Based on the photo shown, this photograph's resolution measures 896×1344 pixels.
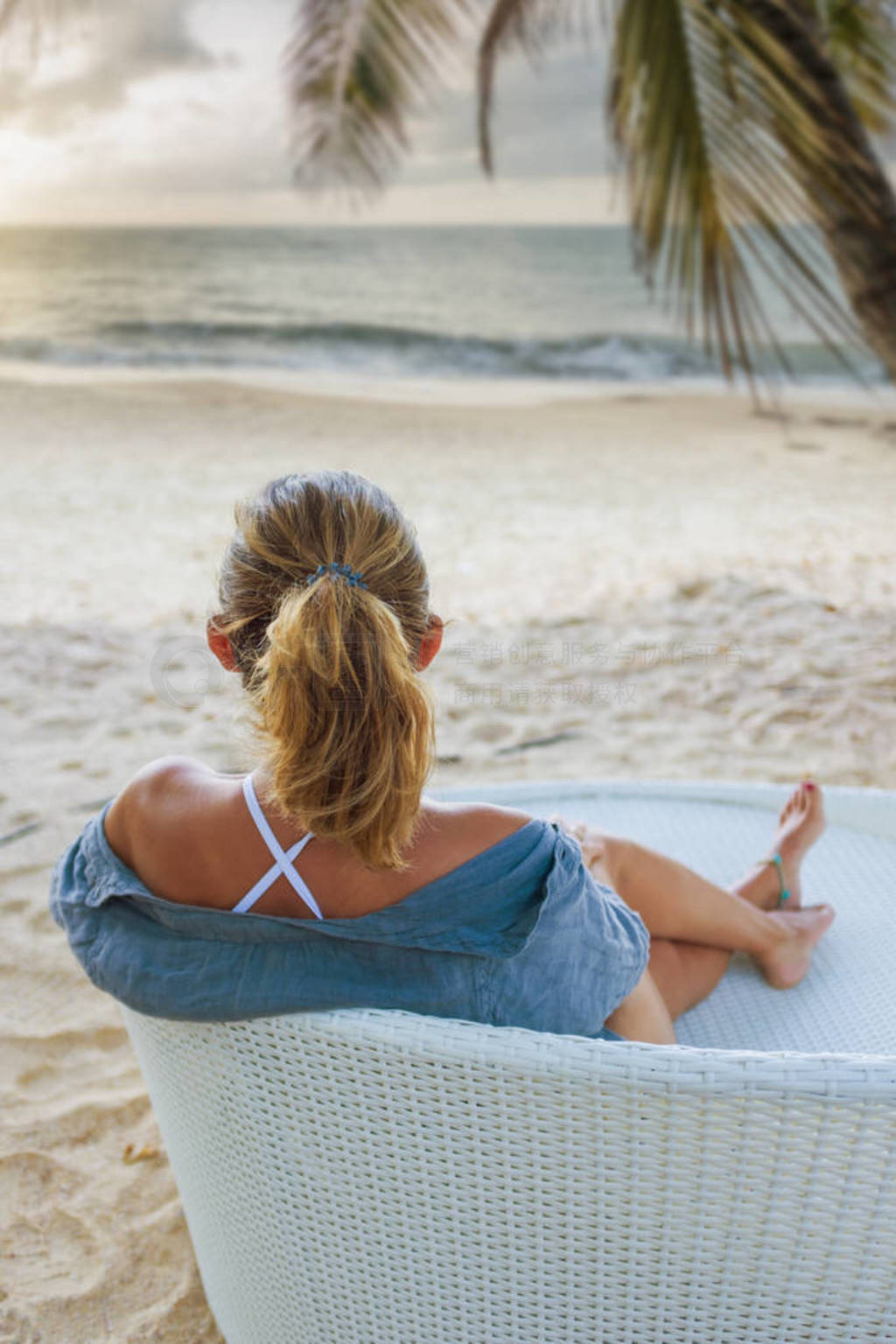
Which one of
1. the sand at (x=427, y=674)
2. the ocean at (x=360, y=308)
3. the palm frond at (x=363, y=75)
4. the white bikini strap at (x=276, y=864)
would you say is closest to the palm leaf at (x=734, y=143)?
the palm frond at (x=363, y=75)

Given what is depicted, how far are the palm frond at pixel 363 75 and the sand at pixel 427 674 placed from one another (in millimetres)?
1685

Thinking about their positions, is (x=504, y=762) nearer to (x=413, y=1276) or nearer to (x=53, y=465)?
(x=413, y=1276)

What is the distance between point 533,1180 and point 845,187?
249 cm

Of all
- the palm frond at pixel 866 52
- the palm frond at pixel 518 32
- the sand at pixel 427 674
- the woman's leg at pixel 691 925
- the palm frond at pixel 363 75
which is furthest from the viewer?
the palm frond at pixel 518 32

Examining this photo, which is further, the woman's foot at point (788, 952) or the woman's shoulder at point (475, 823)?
the woman's foot at point (788, 952)

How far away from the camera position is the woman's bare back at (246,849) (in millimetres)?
1083

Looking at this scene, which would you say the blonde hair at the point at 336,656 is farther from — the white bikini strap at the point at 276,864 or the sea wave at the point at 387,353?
the sea wave at the point at 387,353

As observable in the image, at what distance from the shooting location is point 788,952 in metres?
1.57

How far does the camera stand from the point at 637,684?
3.57m

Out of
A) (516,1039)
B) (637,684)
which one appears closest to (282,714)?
(516,1039)

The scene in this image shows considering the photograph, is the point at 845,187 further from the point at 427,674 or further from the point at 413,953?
the point at 413,953

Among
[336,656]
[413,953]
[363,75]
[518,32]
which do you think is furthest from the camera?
[518,32]

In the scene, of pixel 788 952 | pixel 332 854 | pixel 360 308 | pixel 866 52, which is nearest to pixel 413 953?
pixel 332 854

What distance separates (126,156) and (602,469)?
25.9 m
